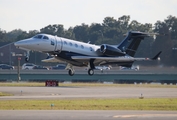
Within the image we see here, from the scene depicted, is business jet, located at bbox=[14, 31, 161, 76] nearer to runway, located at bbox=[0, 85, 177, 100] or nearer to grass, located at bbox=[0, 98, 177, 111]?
runway, located at bbox=[0, 85, 177, 100]

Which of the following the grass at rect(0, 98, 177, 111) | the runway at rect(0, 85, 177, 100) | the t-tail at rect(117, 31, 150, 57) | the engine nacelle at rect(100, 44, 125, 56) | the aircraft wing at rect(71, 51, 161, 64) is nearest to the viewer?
the grass at rect(0, 98, 177, 111)

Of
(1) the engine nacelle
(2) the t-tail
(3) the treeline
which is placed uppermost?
(3) the treeline

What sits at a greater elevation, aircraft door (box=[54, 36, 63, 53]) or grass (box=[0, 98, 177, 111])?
aircraft door (box=[54, 36, 63, 53])

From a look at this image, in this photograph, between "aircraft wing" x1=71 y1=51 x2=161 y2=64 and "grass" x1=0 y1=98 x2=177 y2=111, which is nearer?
"grass" x1=0 y1=98 x2=177 y2=111

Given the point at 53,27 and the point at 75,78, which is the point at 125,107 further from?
the point at 53,27

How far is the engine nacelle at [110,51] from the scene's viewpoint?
5703 centimetres

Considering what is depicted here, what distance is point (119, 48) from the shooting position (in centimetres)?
6072

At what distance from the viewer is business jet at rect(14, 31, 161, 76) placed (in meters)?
52.2

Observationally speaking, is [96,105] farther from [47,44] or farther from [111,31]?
[111,31]

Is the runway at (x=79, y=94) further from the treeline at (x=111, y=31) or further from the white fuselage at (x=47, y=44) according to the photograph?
the treeline at (x=111, y=31)

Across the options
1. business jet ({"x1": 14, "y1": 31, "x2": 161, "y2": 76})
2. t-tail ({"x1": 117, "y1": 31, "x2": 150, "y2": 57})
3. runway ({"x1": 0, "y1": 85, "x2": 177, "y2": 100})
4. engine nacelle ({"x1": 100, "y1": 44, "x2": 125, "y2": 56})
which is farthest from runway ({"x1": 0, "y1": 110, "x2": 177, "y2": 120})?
t-tail ({"x1": 117, "y1": 31, "x2": 150, "y2": 57})

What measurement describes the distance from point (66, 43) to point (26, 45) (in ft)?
15.7

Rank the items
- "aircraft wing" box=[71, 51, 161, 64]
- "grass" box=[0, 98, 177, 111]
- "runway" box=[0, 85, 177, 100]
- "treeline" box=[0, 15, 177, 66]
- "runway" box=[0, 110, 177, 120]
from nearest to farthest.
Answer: "runway" box=[0, 110, 177, 120], "grass" box=[0, 98, 177, 111], "runway" box=[0, 85, 177, 100], "aircraft wing" box=[71, 51, 161, 64], "treeline" box=[0, 15, 177, 66]

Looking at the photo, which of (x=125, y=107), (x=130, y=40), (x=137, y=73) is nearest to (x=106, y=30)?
(x=137, y=73)
